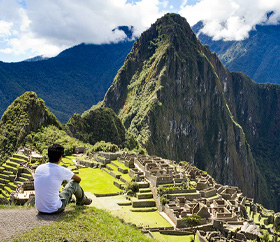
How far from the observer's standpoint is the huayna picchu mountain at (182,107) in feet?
438

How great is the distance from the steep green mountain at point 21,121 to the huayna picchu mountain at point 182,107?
48.5 meters

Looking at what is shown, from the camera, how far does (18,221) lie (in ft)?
33.3

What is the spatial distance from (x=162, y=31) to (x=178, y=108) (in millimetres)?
41737

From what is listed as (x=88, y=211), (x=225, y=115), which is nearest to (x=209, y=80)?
(x=225, y=115)

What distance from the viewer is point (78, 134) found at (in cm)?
9019

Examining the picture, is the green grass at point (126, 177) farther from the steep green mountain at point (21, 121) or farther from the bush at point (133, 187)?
the steep green mountain at point (21, 121)

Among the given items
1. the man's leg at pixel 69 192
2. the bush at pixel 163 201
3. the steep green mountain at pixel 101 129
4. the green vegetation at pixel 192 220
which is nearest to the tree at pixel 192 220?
the green vegetation at pixel 192 220

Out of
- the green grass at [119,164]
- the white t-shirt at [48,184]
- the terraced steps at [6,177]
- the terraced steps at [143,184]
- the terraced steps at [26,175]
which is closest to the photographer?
the white t-shirt at [48,184]

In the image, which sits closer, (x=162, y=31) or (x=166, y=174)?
(x=166, y=174)

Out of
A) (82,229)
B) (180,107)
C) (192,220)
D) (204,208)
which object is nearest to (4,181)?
(192,220)

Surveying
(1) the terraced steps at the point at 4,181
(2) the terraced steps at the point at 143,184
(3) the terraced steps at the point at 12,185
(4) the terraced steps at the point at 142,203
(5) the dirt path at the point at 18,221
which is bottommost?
(4) the terraced steps at the point at 142,203

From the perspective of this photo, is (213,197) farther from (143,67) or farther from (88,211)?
(143,67)

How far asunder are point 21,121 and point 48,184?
6823 centimetres

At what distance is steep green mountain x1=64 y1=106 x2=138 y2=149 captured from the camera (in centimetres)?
9431
